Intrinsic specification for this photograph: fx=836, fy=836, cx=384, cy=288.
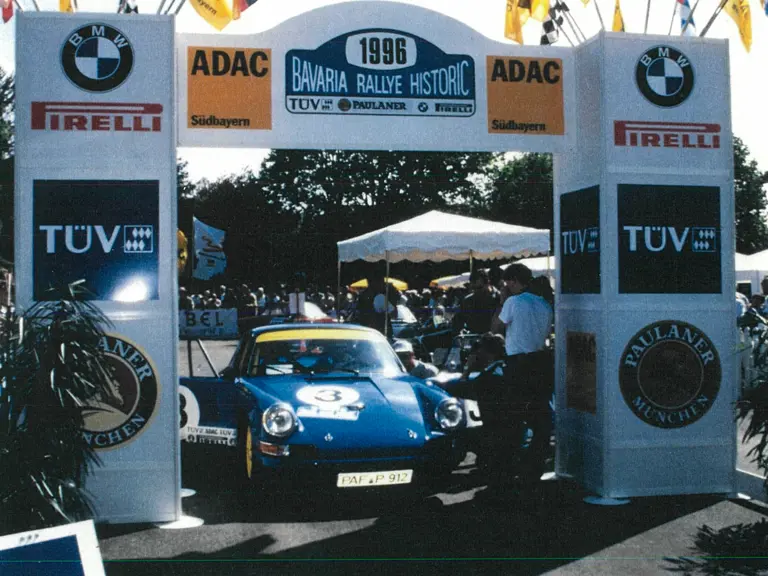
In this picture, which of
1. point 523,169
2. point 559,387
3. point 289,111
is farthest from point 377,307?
point 523,169

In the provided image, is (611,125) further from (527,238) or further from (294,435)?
(527,238)

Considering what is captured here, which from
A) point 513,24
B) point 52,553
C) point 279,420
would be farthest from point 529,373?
point 52,553

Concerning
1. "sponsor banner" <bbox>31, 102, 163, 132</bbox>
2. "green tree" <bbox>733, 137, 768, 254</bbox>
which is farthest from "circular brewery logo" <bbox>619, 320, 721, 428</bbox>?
"green tree" <bbox>733, 137, 768, 254</bbox>

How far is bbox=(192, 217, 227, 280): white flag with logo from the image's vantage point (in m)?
15.5

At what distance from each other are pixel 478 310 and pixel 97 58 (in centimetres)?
746

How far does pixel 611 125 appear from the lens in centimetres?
668

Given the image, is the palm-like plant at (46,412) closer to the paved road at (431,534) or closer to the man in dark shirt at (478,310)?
the paved road at (431,534)

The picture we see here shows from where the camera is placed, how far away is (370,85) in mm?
6738

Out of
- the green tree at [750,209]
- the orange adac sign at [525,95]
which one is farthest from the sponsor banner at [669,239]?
the green tree at [750,209]

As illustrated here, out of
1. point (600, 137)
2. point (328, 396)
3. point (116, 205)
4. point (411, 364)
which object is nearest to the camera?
point (116, 205)

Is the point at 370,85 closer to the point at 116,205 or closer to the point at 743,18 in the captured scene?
the point at 116,205

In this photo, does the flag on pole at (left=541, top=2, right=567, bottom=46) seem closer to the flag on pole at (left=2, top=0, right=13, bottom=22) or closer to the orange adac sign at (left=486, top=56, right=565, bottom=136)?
the orange adac sign at (left=486, top=56, right=565, bottom=136)

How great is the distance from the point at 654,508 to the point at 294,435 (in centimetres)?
276

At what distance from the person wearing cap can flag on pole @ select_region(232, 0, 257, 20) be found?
3323 millimetres
